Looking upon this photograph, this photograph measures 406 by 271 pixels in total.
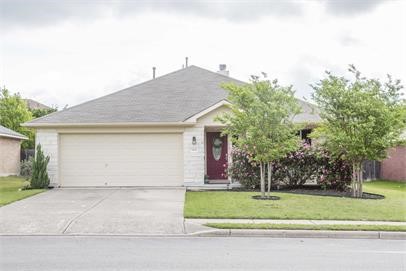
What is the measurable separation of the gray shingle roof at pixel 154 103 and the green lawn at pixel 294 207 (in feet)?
16.1

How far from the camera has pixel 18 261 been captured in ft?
22.7

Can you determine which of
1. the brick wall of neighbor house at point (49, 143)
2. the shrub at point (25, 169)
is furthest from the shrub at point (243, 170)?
the shrub at point (25, 169)

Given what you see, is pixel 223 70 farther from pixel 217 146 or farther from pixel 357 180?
pixel 357 180

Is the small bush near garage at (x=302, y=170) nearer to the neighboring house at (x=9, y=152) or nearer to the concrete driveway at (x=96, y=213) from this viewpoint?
the concrete driveway at (x=96, y=213)

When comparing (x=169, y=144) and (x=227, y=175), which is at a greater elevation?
(x=169, y=144)

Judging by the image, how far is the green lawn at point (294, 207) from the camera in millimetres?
11008

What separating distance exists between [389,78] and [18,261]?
12.7 metres

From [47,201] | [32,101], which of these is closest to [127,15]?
[47,201]

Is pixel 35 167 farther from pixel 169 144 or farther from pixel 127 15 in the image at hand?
pixel 127 15

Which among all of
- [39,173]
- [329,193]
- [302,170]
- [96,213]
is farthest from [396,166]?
[96,213]

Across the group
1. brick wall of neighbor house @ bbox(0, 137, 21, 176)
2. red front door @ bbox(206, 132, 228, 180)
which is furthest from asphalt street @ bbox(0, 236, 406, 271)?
brick wall of neighbor house @ bbox(0, 137, 21, 176)

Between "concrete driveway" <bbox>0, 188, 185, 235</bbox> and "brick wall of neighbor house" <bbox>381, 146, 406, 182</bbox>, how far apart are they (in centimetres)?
1379

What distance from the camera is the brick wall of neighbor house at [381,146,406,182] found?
23844mm

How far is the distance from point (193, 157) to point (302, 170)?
14.0 feet
